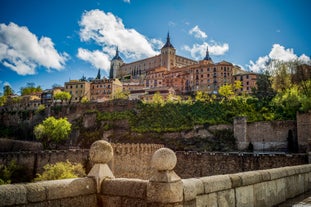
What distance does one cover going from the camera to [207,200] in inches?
240

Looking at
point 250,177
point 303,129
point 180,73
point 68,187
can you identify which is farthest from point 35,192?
point 180,73

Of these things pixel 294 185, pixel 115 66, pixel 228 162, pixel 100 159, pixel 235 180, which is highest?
pixel 115 66

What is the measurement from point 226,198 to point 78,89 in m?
106

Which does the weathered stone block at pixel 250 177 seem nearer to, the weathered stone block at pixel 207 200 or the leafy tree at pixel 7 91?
the weathered stone block at pixel 207 200

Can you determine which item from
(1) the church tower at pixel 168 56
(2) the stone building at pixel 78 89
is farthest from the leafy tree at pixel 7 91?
(1) the church tower at pixel 168 56

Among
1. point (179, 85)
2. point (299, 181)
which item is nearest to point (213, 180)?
point (299, 181)

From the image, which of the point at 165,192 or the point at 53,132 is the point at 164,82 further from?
the point at 165,192

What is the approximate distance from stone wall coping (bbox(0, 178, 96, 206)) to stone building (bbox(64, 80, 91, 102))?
104m

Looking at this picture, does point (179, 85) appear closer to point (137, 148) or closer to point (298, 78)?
point (298, 78)

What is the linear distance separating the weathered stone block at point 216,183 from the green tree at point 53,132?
209 ft

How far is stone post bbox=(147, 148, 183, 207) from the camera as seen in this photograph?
516 centimetres

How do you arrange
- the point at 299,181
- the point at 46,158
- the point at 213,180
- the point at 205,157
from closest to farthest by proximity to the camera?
the point at 213,180
the point at 299,181
the point at 205,157
the point at 46,158

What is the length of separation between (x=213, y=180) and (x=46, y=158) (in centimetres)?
3595

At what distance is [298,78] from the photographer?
55.0 metres
